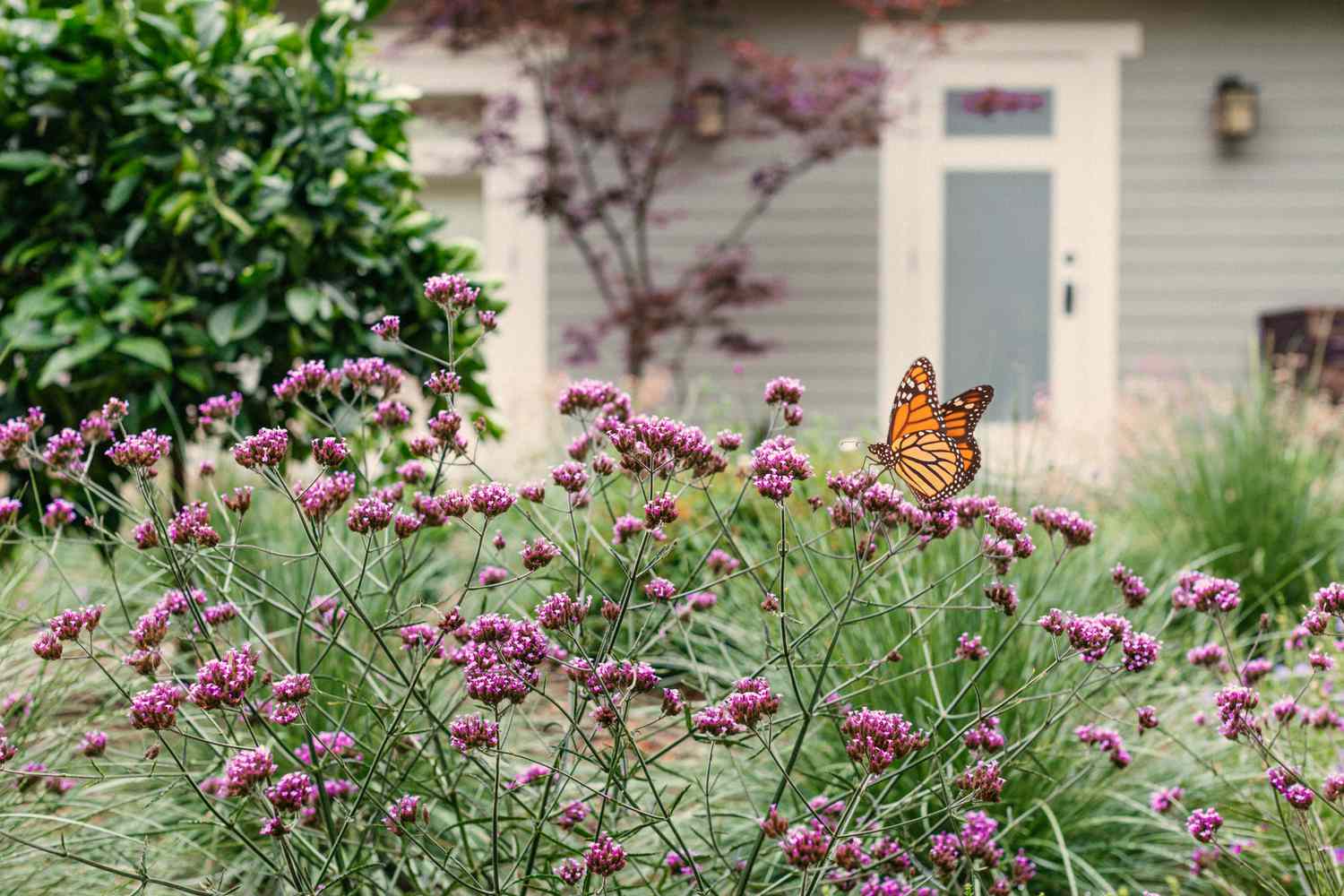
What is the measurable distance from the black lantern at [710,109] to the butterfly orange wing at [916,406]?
5.88 meters

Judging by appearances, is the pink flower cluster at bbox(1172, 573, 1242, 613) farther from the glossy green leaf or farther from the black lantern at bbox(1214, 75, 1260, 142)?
the black lantern at bbox(1214, 75, 1260, 142)

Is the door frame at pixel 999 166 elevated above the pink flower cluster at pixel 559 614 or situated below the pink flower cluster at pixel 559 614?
above

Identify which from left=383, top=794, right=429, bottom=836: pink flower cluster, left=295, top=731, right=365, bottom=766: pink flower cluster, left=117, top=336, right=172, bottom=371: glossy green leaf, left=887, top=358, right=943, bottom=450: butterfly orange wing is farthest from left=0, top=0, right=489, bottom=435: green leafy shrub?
left=383, top=794, right=429, bottom=836: pink flower cluster

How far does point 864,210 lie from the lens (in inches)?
300

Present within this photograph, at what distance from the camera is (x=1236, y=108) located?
24.3 ft

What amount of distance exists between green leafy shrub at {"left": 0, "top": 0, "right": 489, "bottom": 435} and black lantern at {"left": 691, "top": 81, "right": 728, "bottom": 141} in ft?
14.9

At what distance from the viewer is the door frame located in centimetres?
753

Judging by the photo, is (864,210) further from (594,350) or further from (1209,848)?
(1209,848)

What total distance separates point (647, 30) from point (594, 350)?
1967 millimetres

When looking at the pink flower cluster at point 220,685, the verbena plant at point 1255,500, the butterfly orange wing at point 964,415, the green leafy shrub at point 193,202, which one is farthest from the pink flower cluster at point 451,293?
the verbena plant at point 1255,500

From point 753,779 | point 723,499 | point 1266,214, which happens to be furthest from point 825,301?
point 753,779

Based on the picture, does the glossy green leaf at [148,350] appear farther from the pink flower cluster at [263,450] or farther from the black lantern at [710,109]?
the black lantern at [710,109]

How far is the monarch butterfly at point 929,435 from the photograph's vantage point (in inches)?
64.4

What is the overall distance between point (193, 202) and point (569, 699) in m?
1.45
